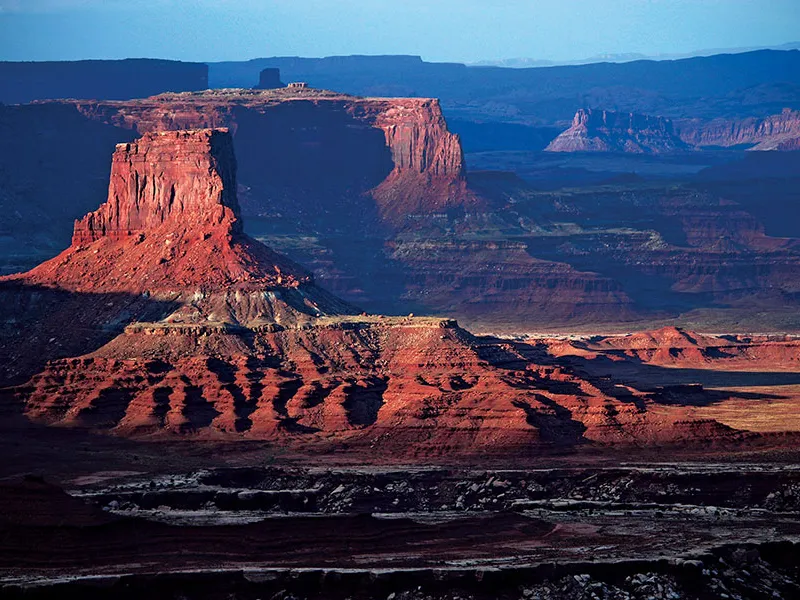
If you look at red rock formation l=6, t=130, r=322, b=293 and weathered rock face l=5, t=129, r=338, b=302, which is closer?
weathered rock face l=5, t=129, r=338, b=302

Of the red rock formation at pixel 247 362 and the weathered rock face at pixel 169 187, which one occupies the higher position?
the weathered rock face at pixel 169 187

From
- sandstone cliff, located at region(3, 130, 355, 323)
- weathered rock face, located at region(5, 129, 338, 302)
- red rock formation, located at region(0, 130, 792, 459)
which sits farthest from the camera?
weathered rock face, located at region(5, 129, 338, 302)

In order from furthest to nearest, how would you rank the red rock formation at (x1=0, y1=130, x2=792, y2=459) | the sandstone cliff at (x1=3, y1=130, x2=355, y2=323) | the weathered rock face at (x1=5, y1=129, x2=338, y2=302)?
the weathered rock face at (x1=5, y1=129, x2=338, y2=302) < the sandstone cliff at (x1=3, y1=130, x2=355, y2=323) < the red rock formation at (x1=0, y1=130, x2=792, y2=459)

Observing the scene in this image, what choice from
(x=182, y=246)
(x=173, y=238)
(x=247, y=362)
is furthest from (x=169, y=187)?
(x=247, y=362)

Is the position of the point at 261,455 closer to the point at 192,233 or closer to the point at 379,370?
the point at 379,370

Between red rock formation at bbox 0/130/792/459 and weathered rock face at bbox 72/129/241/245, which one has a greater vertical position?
weathered rock face at bbox 72/129/241/245

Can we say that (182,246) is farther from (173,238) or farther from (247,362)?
(247,362)

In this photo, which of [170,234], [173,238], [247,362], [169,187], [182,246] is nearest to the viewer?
[247,362]

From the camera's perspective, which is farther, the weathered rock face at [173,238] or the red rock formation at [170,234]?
the red rock formation at [170,234]

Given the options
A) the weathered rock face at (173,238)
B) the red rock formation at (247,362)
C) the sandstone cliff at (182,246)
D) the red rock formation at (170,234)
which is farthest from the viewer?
the red rock formation at (170,234)

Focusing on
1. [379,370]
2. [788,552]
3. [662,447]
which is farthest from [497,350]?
[788,552]
